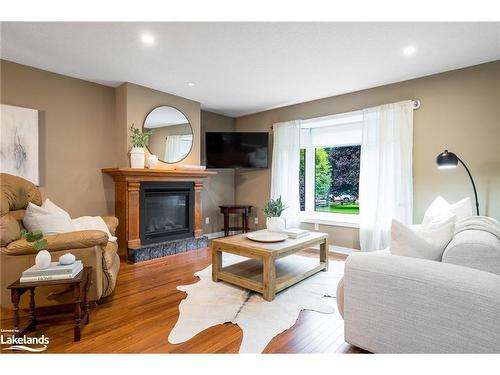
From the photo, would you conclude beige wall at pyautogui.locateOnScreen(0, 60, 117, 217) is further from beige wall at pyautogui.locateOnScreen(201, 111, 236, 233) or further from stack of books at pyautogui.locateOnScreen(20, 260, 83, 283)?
stack of books at pyautogui.locateOnScreen(20, 260, 83, 283)

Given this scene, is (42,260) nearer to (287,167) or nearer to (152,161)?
(152,161)

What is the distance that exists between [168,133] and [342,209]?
302 centimetres

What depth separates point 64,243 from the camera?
198 centimetres

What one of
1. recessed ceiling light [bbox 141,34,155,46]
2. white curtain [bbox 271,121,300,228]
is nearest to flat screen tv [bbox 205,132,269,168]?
white curtain [bbox 271,121,300,228]

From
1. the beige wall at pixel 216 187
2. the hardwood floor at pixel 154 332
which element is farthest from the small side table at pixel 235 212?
the hardwood floor at pixel 154 332

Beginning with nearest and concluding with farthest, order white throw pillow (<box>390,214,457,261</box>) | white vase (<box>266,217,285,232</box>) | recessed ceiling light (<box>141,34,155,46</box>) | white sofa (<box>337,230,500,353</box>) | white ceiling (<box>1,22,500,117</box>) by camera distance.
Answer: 1. white sofa (<box>337,230,500,353</box>)
2. white throw pillow (<box>390,214,457,261</box>)
3. white ceiling (<box>1,22,500,117</box>)
4. recessed ceiling light (<box>141,34,155,46</box>)
5. white vase (<box>266,217,285,232</box>)

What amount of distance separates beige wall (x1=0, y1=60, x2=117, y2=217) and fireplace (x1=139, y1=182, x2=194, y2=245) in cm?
54

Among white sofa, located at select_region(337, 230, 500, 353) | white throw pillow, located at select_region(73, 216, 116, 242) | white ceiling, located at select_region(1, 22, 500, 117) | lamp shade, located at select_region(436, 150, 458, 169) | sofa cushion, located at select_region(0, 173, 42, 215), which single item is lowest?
white sofa, located at select_region(337, 230, 500, 353)

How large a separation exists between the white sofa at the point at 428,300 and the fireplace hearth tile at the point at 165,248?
8.88 feet

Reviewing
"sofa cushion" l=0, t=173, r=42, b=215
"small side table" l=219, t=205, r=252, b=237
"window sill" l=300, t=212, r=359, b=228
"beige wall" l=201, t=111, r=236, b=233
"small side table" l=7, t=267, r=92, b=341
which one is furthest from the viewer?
"beige wall" l=201, t=111, r=236, b=233

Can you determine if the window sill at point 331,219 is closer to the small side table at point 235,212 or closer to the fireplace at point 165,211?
the small side table at point 235,212

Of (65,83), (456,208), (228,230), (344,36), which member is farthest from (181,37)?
(228,230)

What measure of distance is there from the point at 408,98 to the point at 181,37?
9.33 feet

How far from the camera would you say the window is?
4.25 m
